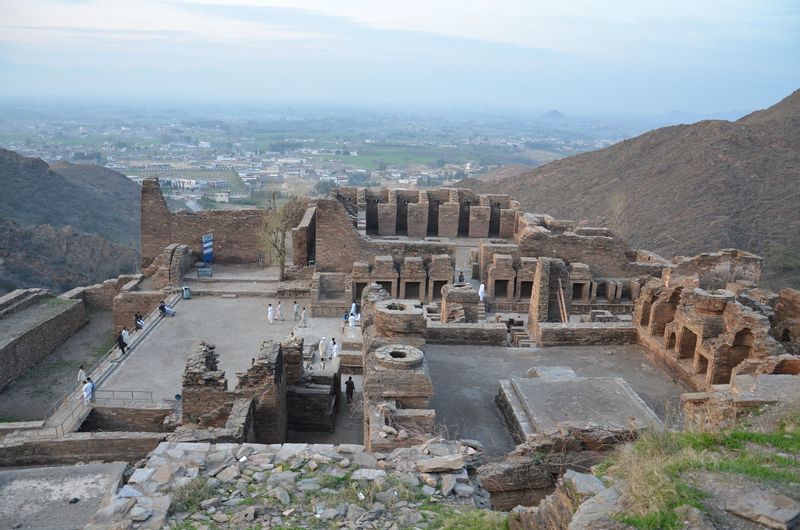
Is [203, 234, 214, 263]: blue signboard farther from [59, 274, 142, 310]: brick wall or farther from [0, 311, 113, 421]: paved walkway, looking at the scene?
[0, 311, 113, 421]: paved walkway

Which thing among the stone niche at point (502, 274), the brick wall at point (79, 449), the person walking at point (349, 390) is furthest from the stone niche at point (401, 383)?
the stone niche at point (502, 274)

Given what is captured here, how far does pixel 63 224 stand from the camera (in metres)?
55.1

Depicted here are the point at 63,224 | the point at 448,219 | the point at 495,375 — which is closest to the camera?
the point at 495,375

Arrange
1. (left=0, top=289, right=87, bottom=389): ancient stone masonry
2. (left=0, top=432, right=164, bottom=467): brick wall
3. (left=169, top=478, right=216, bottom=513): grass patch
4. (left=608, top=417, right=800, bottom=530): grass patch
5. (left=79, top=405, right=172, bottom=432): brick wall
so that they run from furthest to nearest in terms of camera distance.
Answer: (left=0, top=289, right=87, bottom=389): ancient stone masonry < (left=79, top=405, right=172, bottom=432): brick wall < (left=0, top=432, right=164, bottom=467): brick wall < (left=169, top=478, right=216, bottom=513): grass patch < (left=608, top=417, right=800, bottom=530): grass patch

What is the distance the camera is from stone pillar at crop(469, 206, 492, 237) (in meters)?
31.3

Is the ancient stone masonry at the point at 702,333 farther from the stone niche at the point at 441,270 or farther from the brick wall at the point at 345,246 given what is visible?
the brick wall at the point at 345,246

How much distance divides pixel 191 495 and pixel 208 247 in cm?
2179

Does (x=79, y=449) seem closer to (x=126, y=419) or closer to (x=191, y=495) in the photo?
(x=126, y=419)

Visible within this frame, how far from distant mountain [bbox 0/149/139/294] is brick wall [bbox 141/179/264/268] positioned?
46.9ft

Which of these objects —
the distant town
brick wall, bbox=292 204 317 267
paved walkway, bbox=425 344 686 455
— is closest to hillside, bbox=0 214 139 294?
brick wall, bbox=292 204 317 267

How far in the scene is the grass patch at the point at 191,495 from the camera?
277 inches

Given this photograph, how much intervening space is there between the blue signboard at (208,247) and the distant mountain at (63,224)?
15828 mm

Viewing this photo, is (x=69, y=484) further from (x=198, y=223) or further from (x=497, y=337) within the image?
(x=198, y=223)

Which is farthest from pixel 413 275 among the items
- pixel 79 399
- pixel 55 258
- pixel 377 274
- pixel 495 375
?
pixel 55 258
